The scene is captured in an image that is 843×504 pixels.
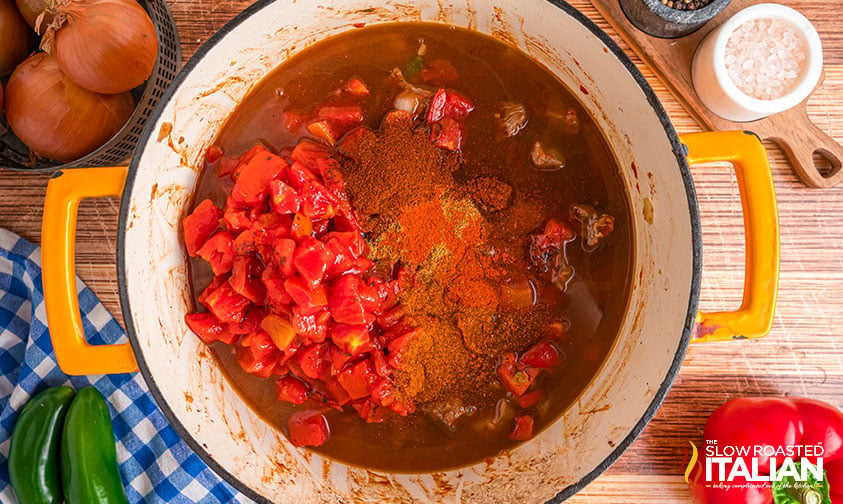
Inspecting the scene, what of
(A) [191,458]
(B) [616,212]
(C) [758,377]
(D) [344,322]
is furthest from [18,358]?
(C) [758,377]

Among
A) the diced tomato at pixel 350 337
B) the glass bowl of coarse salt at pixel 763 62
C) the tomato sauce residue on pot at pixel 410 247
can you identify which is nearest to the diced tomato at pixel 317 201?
the tomato sauce residue on pot at pixel 410 247

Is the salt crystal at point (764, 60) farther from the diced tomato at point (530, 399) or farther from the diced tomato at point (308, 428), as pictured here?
the diced tomato at point (308, 428)

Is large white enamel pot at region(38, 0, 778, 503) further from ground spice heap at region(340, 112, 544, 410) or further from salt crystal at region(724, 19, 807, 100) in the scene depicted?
salt crystal at region(724, 19, 807, 100)

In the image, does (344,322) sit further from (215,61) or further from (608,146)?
(608,146)

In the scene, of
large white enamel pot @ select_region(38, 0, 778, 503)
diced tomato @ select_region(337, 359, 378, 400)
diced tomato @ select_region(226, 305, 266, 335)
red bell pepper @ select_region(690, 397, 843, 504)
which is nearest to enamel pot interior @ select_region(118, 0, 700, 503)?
large white enamel pot @ select_region(38, 0, 778, 503)

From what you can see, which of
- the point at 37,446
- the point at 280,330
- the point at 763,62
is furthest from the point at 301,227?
the point at 763,62
